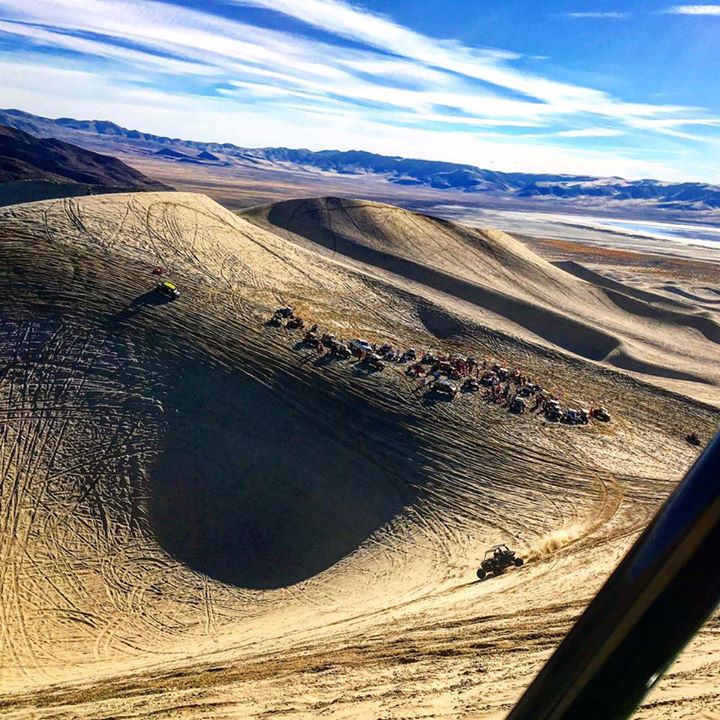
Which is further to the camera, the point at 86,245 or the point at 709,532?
the point at 86,245

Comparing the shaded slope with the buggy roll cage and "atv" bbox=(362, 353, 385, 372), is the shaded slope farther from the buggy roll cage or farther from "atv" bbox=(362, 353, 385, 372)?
the buggy roll cage

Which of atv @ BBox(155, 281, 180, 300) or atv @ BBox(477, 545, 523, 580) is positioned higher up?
atv @ BBox(477, 545, 523, 580)

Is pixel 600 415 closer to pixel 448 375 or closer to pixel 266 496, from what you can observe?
pixel 448 375

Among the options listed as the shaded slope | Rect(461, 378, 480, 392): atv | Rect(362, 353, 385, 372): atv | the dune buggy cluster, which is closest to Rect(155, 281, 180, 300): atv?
the dune buggy cluster

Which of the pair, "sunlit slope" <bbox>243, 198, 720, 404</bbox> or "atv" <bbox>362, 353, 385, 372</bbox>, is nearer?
"atv" <bbox>362, 353, 385, 372</bbox>

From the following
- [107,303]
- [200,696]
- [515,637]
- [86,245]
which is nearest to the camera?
[200,696]

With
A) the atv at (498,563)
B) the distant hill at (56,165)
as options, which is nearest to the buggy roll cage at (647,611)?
the atv at (498,563)

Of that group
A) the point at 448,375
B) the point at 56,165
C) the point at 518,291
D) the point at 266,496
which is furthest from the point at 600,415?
the point at 56,165

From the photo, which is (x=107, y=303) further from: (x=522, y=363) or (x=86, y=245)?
(x=522, y=363)

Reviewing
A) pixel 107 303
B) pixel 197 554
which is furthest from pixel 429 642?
pixel 107 303
